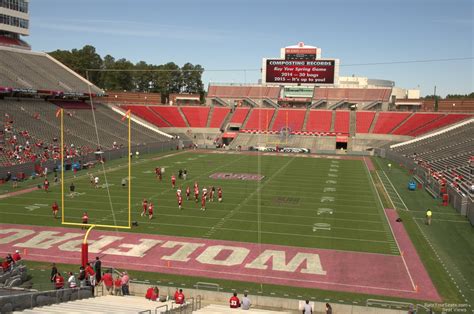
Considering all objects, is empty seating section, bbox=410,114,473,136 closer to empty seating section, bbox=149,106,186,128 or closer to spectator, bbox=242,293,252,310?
empty seating section, bbox=149,106,186,128

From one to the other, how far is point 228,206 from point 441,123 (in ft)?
138

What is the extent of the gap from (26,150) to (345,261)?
27813mm

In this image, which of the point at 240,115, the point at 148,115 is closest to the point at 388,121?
the point at 240,115

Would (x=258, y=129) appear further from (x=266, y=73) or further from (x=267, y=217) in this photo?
(x=267, y=217)

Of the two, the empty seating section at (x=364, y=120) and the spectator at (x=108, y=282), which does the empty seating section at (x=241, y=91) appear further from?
the spectator at (x=108, y=282)

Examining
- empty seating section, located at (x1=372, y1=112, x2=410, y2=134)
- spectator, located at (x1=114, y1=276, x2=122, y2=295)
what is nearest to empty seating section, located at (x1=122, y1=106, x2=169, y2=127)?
empty seating section, located at (x1=372, y1=112, x2=410, y2=134)

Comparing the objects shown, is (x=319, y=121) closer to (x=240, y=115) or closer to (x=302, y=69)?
(x=302, y=69)

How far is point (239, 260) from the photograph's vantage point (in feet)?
53.7

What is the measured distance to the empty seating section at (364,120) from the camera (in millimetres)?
63625

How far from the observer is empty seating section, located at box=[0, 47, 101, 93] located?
46.7 meters

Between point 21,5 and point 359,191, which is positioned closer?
point 359,191

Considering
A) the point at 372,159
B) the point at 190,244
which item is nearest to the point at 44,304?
the point at 190,244

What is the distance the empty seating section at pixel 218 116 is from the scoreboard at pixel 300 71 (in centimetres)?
1119

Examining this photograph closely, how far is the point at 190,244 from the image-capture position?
1800 cm
